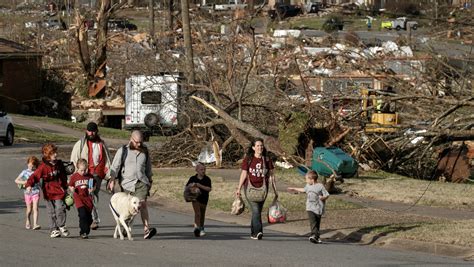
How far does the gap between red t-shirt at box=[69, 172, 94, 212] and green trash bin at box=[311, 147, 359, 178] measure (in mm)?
8915

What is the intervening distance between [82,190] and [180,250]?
185cm

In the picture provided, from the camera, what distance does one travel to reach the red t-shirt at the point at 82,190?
14.2 meters

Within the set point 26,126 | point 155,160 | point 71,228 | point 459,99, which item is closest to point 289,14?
point 26,126

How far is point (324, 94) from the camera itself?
25516 millimetres

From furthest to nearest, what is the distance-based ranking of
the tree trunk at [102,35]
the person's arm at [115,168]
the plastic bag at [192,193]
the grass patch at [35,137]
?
1. the tree trunk at [102,35]
2. the grass patch at [35,137]
3. the plastic bag at [192,193]
4. the person's arm at [115,168]

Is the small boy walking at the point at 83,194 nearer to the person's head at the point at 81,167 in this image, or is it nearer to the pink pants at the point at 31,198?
the person's head at the point at 81,167

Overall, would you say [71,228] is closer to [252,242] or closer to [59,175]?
[59,175]

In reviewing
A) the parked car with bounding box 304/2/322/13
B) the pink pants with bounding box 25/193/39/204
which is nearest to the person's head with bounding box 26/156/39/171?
the pink pants with bounding box 25/193/39/204

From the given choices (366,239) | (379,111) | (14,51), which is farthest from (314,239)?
(14,51)

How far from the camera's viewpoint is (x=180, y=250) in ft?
43.7

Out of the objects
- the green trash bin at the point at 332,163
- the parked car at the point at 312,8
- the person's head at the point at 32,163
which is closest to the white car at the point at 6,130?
the green trash bin at the point at 332,163

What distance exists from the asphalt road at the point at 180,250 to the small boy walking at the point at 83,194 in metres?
0.23

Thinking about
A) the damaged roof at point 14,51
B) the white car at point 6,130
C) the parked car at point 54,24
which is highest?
the damaged roof at point 14,51

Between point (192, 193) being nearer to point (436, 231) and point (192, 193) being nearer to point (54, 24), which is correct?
point (436, 231)
